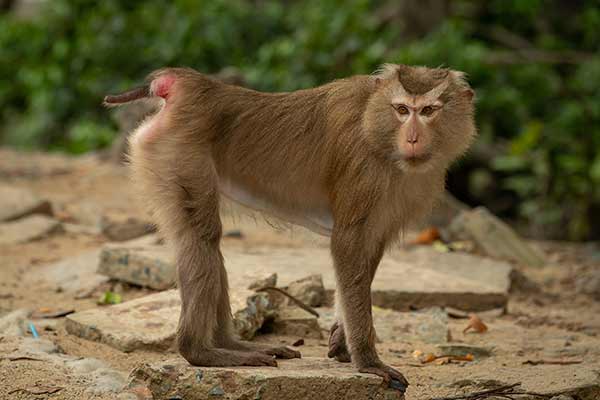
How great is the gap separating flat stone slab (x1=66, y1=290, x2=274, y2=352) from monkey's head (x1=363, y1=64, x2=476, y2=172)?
132cm

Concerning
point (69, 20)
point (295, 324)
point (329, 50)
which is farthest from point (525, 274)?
point (69, 20)

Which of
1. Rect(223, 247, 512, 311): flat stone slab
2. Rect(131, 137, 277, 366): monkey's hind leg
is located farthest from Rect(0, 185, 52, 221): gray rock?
Rect(131, 137, 277, 366): monkey's hind leg

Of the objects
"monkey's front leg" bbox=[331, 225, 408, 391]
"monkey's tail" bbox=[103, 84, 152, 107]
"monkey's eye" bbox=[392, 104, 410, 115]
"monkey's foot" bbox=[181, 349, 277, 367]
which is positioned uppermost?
"monkey's eye" bbox=[392, 104, 410, 115]

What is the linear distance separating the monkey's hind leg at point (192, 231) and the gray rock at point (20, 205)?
405 cm

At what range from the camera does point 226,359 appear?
4.59 metres

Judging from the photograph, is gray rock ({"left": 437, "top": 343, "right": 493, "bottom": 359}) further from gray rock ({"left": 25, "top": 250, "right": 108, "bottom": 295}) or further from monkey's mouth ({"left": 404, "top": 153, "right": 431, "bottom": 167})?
gray rock ({"left": 25, "top": 250, "right": 108, "bottom": 295})

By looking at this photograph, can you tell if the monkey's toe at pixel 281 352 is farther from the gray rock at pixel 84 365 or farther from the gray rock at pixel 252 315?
the gray rock at pixel 84 365

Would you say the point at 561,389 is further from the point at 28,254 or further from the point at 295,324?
the point at 28,254

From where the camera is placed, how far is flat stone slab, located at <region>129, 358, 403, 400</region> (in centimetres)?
411

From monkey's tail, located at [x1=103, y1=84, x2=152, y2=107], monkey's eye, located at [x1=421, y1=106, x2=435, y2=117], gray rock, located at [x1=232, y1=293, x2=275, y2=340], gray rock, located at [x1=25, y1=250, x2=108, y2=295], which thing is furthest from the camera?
gray rock, located at [x1=25, y1=250, x2=108, y2=295]

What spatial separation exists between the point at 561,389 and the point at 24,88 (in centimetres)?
1249

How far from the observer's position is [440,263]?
25.4 feet

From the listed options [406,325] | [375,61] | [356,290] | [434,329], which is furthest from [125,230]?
[375,61]

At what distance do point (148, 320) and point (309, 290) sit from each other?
46.5 inches
